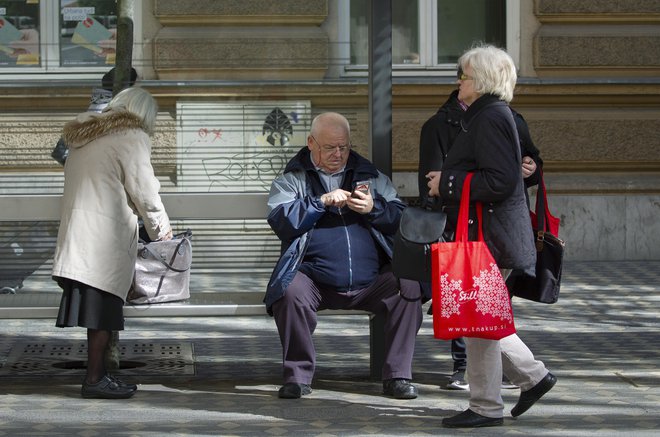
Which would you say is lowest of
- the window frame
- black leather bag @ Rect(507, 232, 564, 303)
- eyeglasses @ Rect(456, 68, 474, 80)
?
black leather bag @ Rect(507, 232, 564, 303)

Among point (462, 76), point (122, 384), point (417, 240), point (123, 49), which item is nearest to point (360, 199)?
point (417, 240)

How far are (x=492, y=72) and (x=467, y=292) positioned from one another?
3.08 feet

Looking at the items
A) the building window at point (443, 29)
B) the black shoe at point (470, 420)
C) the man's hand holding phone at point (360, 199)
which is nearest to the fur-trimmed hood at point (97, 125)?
the man's hand holding phone at point (360, 199)

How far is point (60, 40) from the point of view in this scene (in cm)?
719

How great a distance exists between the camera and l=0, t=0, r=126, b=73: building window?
7.12 metres

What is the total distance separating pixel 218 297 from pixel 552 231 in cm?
182

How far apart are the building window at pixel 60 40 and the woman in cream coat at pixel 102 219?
669 millimetres

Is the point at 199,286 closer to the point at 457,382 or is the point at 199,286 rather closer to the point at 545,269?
the point at 457,382

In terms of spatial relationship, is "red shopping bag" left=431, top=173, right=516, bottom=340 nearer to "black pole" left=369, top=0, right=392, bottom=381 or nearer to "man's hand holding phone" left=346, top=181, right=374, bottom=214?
"man's hand holding phone" left=346, top=181, right=374, bottom=214

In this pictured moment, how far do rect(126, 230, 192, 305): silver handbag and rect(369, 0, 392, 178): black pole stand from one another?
3.41 ft

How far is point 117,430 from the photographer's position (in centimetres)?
596

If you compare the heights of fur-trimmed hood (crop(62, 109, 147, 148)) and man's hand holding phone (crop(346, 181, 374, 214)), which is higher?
fur-trimmed hood (crop(62, 109, 147, 148))

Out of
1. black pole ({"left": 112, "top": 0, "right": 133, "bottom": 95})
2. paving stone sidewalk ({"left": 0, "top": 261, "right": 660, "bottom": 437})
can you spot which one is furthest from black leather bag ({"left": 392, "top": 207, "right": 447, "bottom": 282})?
black pole ({"left": 112, "top": 0, "right": 133, "bottom": 95})

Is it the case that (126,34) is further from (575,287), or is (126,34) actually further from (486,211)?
(575,287)
